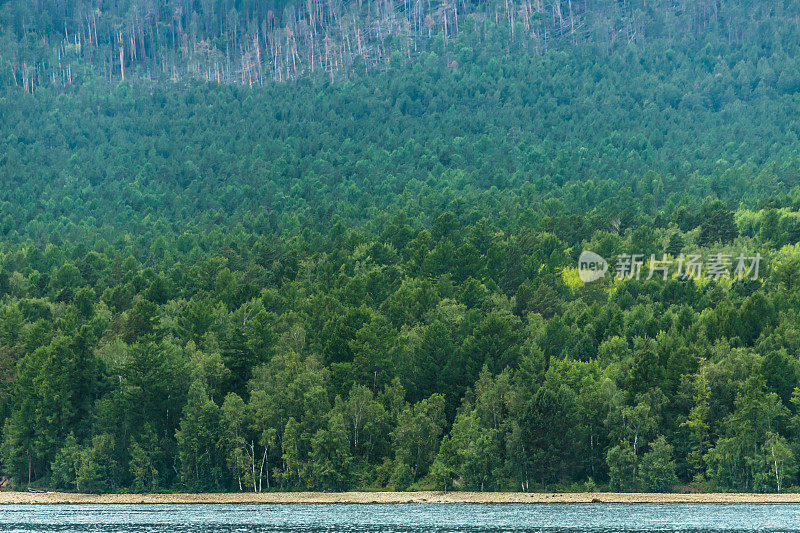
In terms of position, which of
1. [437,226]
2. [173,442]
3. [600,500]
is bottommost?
[600,500]

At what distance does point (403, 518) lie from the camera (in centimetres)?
8988

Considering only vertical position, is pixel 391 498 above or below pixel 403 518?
above

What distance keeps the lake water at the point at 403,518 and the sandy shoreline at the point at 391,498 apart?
5.27 ft

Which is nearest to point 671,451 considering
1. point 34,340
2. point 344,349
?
point 344,349

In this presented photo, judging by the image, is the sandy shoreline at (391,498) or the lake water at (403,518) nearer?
the lake water at (403,518)

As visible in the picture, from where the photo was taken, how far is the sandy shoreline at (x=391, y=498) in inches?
3789

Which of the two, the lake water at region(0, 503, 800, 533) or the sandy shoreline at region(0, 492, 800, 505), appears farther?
the sandy shoreline at region(0, 492, 800, 505)

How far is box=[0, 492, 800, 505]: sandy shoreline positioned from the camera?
316 ft

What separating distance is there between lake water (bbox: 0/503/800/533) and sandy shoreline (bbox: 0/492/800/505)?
1.61 meters

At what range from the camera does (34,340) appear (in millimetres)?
120062

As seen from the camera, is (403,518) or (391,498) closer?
(403,518)

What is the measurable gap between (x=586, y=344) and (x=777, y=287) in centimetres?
3174

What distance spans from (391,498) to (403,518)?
1056 centimetres

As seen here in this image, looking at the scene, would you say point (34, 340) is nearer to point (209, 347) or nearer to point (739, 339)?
point (209, 347)
